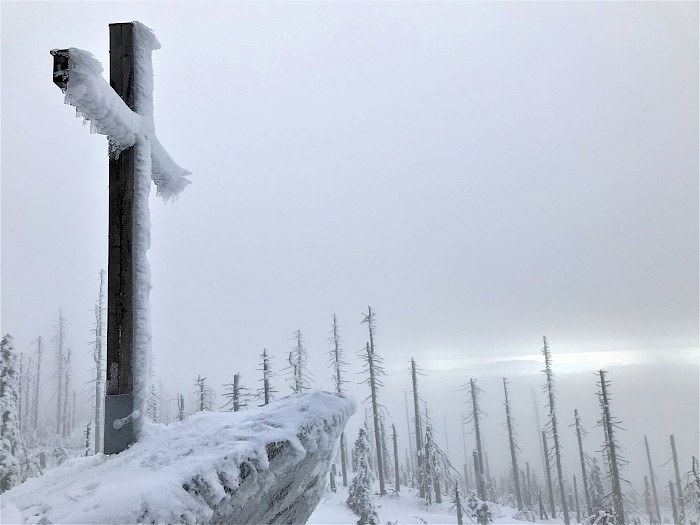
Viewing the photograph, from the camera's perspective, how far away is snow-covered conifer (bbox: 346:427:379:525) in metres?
26.4

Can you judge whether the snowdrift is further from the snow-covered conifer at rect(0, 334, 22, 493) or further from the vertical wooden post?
the snow-covered conifer at rect(0, 334, 22, 493)

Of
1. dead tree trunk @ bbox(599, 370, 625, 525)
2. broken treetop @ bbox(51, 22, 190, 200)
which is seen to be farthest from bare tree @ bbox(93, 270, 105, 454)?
dead tree trunk @ bbox(599, 370, 625, 525)

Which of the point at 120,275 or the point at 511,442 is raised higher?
the point at 120,275

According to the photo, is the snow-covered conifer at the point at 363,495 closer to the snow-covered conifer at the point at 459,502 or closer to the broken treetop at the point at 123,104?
the snow-covered conifer at the point at 459,502

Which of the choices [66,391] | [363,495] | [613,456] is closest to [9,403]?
[363,495]

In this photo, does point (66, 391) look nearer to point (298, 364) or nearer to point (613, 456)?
point (298, 364)

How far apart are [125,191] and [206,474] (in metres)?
2.76

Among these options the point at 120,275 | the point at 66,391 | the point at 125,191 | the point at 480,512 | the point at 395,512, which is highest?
the point at 125,191

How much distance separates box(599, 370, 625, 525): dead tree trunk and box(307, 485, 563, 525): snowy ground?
947cm

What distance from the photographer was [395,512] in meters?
33.0

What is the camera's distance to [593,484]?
43.1 meters

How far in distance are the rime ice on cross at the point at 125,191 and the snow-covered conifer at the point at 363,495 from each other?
87.8ft

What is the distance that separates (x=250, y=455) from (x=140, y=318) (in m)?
1.76

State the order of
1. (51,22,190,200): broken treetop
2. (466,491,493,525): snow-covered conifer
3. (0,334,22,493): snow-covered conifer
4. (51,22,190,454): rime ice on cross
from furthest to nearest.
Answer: (466,491,493,525): snow-covered conifer, (0,334,22,493): snow-covered conifer, (51,22,190,454): rime ice on cross, (51,22,190,200): broken treetop
